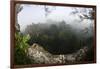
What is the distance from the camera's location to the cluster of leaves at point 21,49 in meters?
1.98

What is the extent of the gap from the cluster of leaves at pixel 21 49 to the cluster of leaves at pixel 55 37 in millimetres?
57

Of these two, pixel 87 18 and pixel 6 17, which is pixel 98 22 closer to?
pixel 87 18

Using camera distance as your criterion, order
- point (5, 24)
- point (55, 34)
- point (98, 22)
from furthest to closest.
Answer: point (98, 22) < point (55, 34) < point (5, 24)

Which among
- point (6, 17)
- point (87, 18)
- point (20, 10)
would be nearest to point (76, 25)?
point (87, 18)

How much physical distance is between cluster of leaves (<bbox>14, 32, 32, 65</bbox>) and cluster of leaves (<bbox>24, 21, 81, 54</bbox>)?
0.19 feet

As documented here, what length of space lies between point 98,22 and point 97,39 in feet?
0.68

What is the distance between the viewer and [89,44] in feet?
7.36

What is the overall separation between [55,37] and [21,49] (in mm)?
405

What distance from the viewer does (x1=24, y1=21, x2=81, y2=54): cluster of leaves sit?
205 centimetres

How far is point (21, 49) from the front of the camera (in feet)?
6.56

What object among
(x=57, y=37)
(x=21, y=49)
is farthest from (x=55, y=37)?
(x=21, y=49)

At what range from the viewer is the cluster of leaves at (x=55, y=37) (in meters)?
2.05

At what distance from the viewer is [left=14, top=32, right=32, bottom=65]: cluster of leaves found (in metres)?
1.98

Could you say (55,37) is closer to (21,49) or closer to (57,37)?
(57,37)
